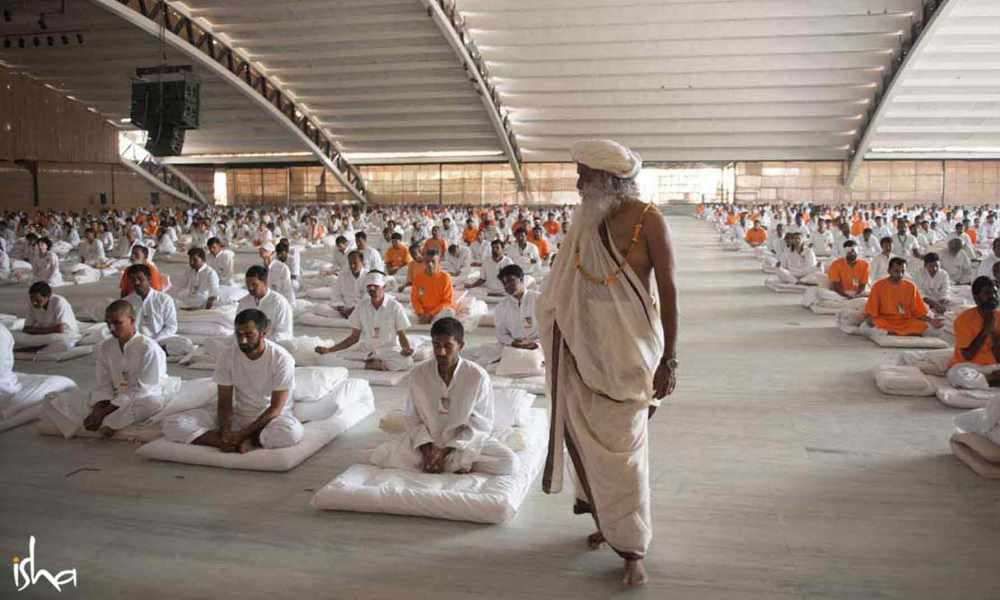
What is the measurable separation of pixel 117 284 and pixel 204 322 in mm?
5955

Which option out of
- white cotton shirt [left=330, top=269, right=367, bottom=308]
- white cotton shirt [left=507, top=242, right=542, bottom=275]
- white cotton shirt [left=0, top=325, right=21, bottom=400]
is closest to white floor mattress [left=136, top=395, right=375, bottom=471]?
white cotton shirt [left=0, top=325, right=21, bottom=400]

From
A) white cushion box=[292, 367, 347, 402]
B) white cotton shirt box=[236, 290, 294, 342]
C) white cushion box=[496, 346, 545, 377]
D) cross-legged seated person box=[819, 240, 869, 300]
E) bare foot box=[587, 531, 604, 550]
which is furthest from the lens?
cross-legged seated person box=[819, 240, 869, 300]

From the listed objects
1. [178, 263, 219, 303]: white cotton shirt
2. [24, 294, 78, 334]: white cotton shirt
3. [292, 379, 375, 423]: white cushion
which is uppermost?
[178, 263, 219, 303]: white cotton shirt

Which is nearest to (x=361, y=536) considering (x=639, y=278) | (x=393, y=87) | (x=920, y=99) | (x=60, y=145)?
(x=639, y=278)

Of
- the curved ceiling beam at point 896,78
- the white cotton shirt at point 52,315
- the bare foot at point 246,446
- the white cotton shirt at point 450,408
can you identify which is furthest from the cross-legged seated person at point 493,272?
the curved ceiling beam at point 896,78

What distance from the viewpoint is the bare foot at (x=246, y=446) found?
4.63 metres

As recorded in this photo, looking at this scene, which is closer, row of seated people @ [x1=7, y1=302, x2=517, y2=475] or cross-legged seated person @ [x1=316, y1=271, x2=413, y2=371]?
row of seated people @ [x1=7, y1=302, x2=517, y2=475]

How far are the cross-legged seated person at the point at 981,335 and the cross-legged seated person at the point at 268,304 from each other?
5.47m

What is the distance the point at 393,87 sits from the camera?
1151 inches

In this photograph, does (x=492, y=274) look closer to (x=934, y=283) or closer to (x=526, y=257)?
(x=526, y=257)

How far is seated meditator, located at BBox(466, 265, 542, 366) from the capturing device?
23.1ft

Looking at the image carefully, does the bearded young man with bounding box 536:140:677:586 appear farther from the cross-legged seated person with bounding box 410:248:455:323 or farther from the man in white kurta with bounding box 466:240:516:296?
the man in white kurta with bounding box 466:240:516:296

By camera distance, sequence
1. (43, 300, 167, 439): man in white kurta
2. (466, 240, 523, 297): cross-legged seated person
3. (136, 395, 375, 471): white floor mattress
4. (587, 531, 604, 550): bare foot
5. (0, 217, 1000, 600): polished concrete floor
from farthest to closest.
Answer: (466, 240, 523, 297): cross-legged seated person, (43, 300, 167, 439): man in white kurta, (136, 395, 375, 471): white floor mattress, (587, 531, 604, 550): bare foot, (0, 217, 1000, 600): polished concrete floor

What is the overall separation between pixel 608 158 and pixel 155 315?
560 centimetres
